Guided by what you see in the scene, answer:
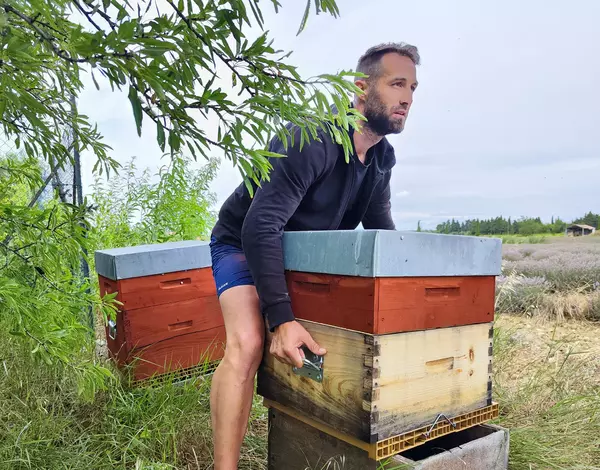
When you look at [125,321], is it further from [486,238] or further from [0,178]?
[486,238]

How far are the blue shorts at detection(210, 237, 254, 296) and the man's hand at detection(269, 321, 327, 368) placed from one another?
27cm

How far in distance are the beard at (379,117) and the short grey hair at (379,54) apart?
3.7 inches

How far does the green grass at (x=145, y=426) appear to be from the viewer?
2.00 metres

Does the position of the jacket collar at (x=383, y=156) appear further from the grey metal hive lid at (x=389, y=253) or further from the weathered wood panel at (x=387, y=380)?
the weathered wood panel at (x=387, y=380)

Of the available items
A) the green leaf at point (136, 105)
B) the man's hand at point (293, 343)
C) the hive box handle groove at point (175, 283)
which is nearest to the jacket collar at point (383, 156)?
the man's hand at point (293, 343)

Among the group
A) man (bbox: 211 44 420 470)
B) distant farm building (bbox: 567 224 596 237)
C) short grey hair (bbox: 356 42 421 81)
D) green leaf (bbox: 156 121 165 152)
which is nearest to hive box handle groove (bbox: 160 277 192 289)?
man (bbox: 211 44 420 470)

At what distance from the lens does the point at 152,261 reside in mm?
2605

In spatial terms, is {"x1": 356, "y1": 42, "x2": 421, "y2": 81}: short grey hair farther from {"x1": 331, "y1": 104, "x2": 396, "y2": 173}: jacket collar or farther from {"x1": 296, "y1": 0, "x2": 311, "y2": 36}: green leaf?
{"x1": 296, "y1": 0, "x2": 311, "y2": 36}: green leaf

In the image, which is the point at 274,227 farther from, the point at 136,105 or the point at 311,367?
the point at 136,105

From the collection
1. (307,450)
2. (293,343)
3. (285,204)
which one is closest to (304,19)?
(285,204)

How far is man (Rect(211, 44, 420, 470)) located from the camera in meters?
1.73

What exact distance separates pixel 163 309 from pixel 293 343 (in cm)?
115

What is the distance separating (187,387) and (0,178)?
1215 mm

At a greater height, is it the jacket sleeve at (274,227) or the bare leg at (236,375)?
the jacket sleeve at (274,227)
